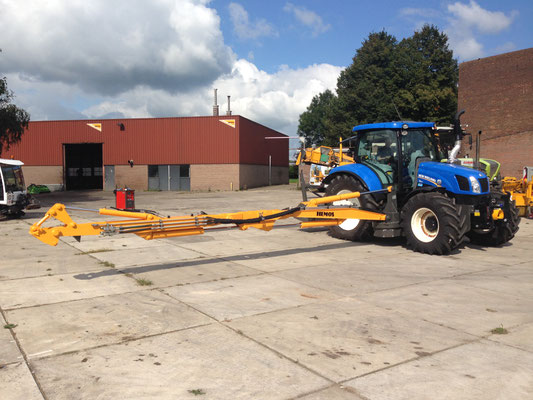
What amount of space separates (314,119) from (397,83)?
40224mm

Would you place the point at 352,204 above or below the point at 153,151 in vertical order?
below

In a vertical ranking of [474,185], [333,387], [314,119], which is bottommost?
[333,387]

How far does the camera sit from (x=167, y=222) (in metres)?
6.54

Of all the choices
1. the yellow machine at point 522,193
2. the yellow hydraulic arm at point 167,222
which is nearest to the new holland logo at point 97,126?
the yellow machine at point 522,193

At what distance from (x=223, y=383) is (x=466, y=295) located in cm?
382

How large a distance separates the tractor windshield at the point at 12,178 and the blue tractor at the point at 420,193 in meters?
11.8

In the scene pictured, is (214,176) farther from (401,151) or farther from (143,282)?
(143,282)

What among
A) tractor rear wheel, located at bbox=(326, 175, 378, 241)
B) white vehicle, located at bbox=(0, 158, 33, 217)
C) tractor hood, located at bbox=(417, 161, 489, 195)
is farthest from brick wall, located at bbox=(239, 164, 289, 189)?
tractor hood, located at bbox=(417, 161, 489, 195)

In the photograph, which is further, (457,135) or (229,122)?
(229,122)

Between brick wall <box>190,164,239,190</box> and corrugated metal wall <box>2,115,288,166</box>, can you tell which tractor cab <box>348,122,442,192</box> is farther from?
corrugated metal wall <box>2,115,288,166</box>

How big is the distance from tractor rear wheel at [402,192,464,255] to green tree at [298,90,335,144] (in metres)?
74.0

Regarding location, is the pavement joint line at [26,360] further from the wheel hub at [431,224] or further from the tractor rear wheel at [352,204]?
the wheel hub at [431,224]

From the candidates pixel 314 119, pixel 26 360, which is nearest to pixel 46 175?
pixel 26 360

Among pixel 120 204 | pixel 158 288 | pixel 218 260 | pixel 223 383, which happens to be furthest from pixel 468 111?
pixel 223 383
